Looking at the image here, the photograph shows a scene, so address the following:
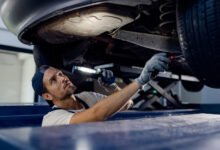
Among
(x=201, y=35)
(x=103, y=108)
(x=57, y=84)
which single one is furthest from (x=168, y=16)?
(x=57, y=84)

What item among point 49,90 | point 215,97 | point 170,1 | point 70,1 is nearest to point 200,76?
point 170,1

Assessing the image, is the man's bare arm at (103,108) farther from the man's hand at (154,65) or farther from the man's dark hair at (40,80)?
the man's dark hair at (40,80)

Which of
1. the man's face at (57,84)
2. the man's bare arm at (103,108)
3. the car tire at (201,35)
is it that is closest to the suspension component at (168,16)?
the car tire at (201,35)

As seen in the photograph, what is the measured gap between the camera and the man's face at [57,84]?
1.42 m

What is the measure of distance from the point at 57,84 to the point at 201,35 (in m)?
0.87

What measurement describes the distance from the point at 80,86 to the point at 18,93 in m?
1.98

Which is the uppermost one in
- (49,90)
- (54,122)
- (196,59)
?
(196,59)

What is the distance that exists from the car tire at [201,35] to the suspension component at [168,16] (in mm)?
72

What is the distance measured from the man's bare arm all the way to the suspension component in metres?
0.32

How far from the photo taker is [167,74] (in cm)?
229

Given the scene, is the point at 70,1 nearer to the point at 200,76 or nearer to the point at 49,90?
the point at 200,76

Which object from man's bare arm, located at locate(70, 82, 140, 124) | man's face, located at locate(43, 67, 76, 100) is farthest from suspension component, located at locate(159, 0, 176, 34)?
man's face, located at locate(43, 67, 76, 100)

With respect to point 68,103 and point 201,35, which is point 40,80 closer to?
point 68,103

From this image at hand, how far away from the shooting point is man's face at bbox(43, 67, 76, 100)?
1421 millimetres
